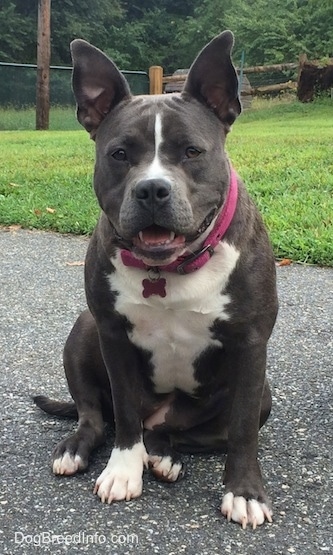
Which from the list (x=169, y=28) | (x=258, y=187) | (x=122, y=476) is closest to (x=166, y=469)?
(x=122, y=476)

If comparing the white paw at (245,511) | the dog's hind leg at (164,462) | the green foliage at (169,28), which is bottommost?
the green foliage at (169,28)

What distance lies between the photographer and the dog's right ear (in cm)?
275

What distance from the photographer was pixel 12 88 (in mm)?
23562

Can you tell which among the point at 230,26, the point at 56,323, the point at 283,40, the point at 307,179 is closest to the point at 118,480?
the point at 56,323

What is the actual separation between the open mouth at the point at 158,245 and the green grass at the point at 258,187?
3.23 metres

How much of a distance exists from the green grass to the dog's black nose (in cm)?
336

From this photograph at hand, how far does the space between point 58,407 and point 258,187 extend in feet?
16.3

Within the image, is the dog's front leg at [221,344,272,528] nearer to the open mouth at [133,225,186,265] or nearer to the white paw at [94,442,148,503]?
the white paw at [94,442,148,503]

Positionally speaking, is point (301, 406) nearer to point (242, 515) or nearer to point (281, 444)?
point (281, 444)

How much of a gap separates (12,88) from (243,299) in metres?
22.4

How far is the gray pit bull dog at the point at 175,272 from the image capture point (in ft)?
8.09

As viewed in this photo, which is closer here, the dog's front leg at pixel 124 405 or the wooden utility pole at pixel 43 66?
the dog's front leg at pixel 124 405

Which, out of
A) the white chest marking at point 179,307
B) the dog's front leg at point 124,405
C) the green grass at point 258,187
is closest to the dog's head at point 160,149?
the white chest marking at point 179,307

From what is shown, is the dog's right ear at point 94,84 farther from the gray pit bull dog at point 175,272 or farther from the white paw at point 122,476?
the white paw at point 122,476
